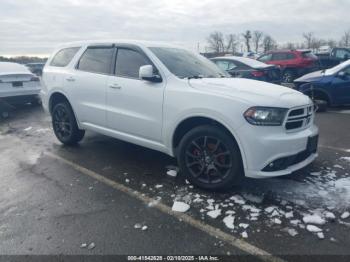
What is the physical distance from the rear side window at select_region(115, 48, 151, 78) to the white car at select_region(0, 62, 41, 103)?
5.85 m

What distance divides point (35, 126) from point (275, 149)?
257 inches

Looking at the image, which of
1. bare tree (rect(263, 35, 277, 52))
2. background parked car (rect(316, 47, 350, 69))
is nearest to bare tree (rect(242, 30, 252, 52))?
bare tree (rect(263, 35, 277, 52))

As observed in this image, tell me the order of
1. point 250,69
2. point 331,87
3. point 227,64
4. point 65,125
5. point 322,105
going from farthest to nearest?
point 227,64 < point 250,69 < point 322,105 < point 331,87 < point 65,125

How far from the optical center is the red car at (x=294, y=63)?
15.9 meters

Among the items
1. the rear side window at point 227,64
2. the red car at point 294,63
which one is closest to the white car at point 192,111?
the rear side window at point 227,64

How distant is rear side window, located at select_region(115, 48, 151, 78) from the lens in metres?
4.63

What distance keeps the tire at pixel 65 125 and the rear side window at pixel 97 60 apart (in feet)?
2.74

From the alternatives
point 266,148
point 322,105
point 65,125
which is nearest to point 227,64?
point 322,105

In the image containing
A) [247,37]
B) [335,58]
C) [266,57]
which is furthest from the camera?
[247,37]

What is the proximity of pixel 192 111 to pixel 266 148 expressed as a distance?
0.96 m

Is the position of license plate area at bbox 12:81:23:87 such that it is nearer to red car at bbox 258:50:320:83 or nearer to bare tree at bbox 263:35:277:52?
red car at bbox 258:50:320:83

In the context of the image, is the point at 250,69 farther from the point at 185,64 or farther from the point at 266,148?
the point at 266,148

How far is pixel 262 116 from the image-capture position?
351cm

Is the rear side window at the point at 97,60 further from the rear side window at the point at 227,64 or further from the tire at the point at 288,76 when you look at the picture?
the tire at the point at 288,76
